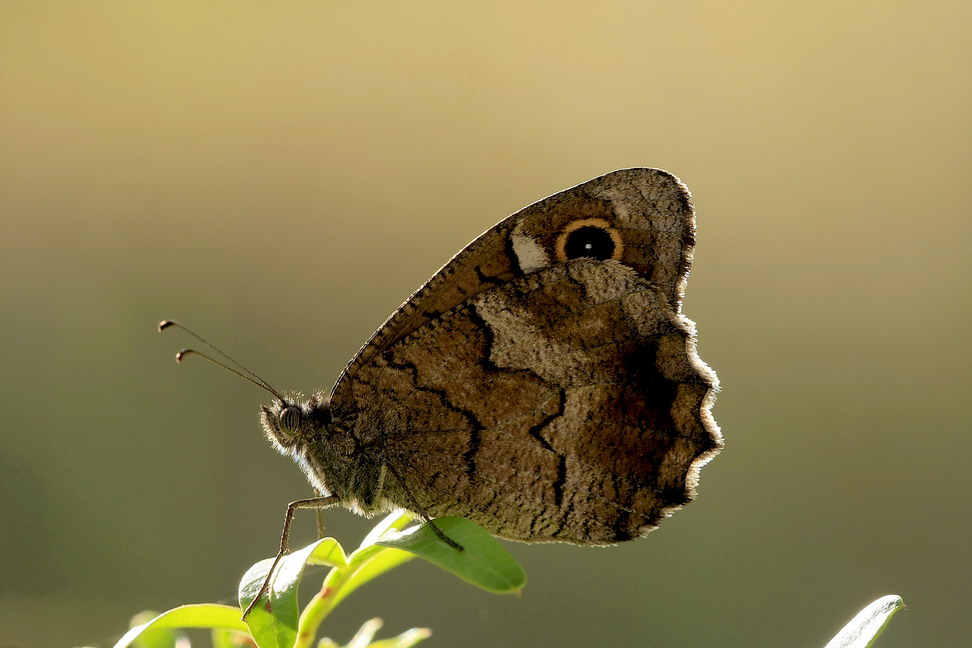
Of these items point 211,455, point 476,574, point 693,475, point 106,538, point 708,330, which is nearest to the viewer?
point 476,574

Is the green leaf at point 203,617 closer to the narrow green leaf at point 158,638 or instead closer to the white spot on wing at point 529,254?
the narrow green leaf at point 158,638

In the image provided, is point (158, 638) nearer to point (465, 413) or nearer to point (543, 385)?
point (465, 413)

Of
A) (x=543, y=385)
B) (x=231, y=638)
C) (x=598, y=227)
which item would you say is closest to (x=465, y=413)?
(x=543, y=385)

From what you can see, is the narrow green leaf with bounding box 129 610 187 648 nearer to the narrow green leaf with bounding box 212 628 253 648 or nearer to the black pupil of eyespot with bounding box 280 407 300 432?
the narrow green leaf with bounding box 212 628 253 648

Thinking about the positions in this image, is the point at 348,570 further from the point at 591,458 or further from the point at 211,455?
the point at 211,455

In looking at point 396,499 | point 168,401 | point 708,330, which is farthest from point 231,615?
point 708,330

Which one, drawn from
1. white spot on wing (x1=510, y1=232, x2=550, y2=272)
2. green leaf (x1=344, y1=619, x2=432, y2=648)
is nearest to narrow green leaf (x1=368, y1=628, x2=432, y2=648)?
green leaf (x1=344, y1=619, x2=432, y2=648)

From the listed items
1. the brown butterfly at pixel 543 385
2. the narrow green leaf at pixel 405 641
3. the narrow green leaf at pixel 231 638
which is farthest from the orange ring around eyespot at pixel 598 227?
the narrow green leaf at pixel 231 638
